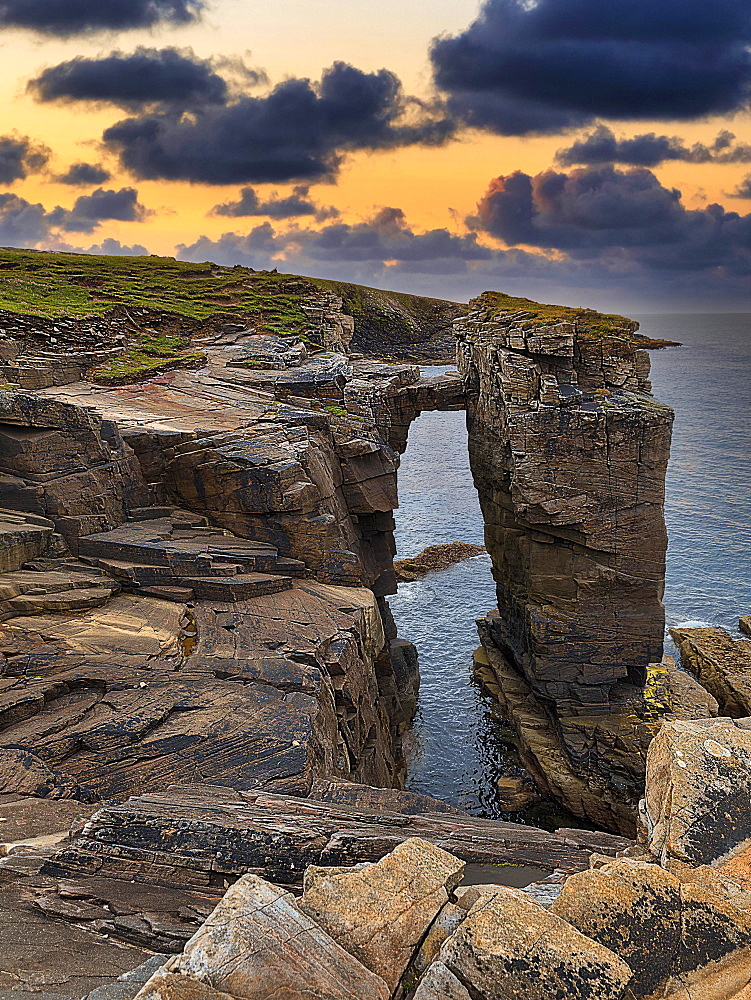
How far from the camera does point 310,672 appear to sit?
17094 mm

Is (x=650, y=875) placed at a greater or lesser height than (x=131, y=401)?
lesser

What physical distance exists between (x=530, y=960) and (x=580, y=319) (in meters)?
33.9

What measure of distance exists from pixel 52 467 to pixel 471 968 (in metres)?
19.2

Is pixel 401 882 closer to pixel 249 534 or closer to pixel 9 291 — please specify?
pixel 249 534

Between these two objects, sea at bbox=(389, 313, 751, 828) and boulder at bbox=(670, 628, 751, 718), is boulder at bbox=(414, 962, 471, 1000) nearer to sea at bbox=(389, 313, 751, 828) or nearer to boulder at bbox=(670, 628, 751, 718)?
sea at bbox=(389, 313, 751, 828)

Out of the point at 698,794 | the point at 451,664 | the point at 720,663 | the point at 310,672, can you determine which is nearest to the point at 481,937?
the point at 698,794

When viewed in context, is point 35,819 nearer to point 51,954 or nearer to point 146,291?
point 51,954

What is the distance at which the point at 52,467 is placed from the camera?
70.5 ft

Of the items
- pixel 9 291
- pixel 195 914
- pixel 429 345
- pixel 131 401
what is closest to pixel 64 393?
pixel 131 401

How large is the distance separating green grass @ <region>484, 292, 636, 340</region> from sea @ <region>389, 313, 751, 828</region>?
21791 millimetres

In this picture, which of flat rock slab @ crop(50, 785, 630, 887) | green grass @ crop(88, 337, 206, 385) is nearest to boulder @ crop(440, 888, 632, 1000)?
flat rock slab @ crop(50, 785, 630, 887)

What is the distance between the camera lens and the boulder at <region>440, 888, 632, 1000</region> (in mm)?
6145

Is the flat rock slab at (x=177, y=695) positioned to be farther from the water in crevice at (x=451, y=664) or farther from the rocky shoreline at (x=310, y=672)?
the water in crevice at (x=451, y=664)

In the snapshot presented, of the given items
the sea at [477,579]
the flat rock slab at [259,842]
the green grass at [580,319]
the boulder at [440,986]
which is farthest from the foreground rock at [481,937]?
the green grass at [580,319]
